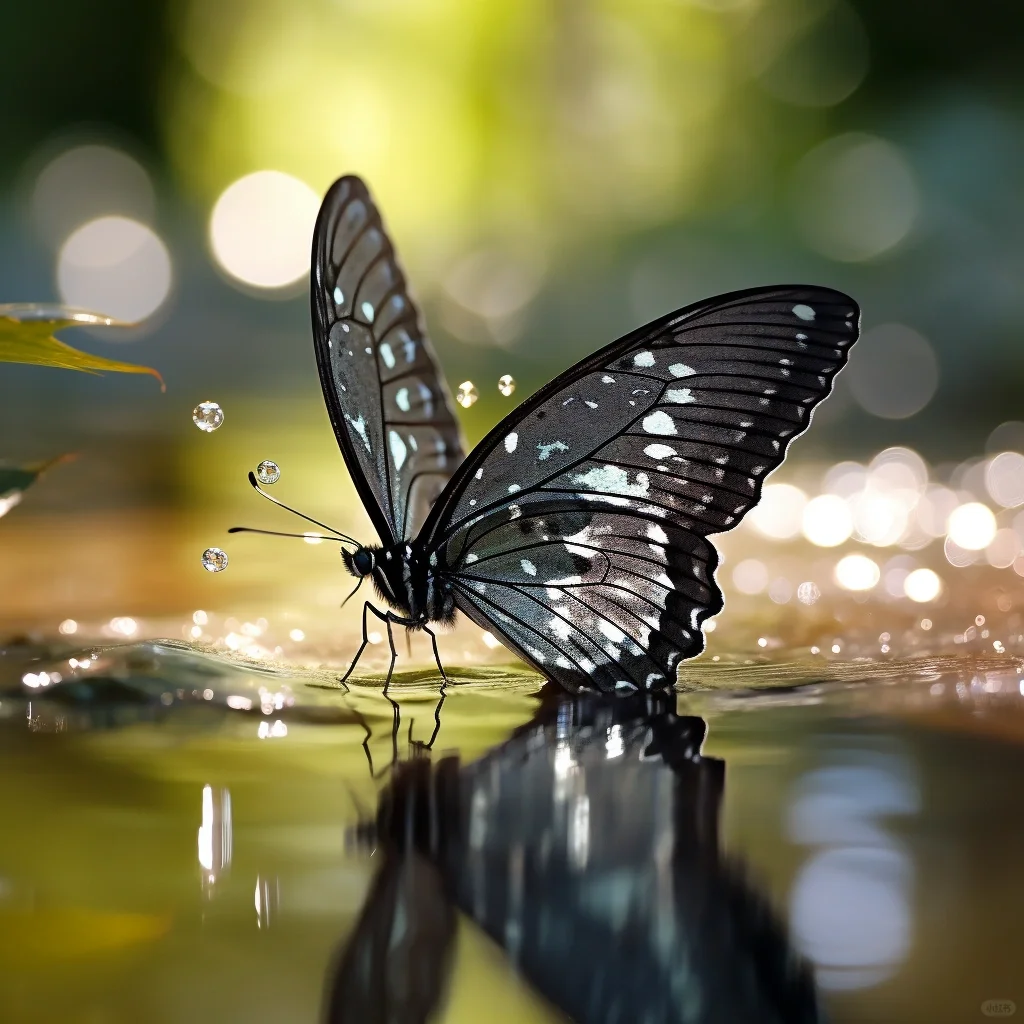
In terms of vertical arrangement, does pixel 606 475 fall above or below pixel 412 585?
above

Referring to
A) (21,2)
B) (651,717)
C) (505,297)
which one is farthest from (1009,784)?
(21,2)

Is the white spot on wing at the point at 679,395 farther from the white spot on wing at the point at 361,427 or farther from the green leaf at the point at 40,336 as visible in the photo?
the green leaf at the point at 40,336

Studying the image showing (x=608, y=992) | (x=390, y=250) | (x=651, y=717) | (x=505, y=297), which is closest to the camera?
(x=608, y=992)

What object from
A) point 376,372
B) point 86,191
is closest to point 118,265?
point 86,191

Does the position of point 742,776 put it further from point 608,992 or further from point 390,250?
point 390,250

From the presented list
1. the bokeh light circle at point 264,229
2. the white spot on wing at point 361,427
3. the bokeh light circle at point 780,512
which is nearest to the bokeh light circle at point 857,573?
the bokeh light circle at point 780,512

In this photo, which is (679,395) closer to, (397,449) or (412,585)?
(412,585)

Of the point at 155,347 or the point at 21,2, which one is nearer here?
the point at 21,2
